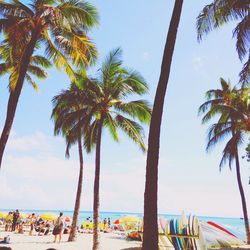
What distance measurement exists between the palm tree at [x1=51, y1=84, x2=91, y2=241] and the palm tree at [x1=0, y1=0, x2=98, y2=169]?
2701 millimetres

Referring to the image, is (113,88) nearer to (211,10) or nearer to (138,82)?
(138,82)

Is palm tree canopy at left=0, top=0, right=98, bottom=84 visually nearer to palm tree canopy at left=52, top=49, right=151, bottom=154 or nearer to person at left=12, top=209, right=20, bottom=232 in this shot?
palm tree canopy at left=52, top=49, right=151, bottom=154

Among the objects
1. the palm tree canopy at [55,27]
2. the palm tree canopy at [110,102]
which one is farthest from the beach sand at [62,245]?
the palm tree canopy at [55,27]

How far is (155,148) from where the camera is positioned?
7.89 meters

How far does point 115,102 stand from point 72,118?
272 centimetres

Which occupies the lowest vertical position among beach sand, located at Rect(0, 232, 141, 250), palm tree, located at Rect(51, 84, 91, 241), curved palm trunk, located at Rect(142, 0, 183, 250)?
beach sand, located at Rect(0, 232, 141, 250)

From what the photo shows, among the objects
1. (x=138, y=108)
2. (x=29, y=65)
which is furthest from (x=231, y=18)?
(x=29, y=65)

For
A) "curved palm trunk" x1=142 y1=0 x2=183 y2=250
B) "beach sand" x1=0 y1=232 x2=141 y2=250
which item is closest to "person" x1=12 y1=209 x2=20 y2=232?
"beach sand" x1=0 y1=232 x2=141 y2=250

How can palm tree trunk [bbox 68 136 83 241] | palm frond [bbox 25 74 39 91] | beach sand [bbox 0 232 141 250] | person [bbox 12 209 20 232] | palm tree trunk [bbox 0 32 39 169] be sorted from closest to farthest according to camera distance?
palm tree trunk [bbox 0 32 39 169] → beach sand [bbox 0 232 141 250] → palm tree trunk [bbox 68 136 83 241] → palm frond [bbox 25 74 39 91] → person [bbox 12 209 20 232]

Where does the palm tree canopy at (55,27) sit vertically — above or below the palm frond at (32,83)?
below

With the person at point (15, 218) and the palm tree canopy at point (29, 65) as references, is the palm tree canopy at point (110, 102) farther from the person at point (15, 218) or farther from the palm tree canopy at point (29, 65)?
the person at point (15, 218)

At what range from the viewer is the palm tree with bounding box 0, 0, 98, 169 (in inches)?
505

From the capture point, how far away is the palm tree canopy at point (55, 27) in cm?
1305

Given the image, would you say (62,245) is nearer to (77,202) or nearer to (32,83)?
(77,202)
